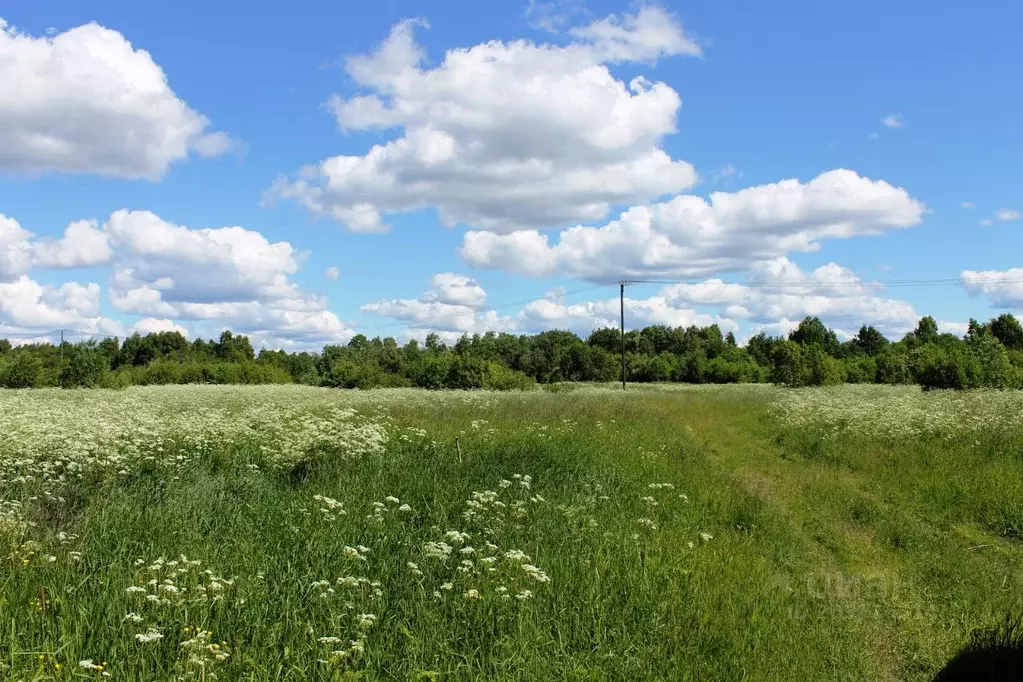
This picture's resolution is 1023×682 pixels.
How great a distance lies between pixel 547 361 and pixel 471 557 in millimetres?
92596

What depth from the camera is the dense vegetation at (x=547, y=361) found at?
43031 mm

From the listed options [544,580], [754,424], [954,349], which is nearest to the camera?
[544,580]

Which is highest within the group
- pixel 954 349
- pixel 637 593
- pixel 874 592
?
pixel 954 349

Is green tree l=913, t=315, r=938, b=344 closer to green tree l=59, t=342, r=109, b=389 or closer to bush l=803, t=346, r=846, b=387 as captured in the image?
bush l=803, t=346, r=846, b=387

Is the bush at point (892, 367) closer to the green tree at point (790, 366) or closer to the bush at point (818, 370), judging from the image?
the bush at point (818, 370)

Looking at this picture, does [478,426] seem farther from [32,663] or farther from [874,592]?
[32,663]

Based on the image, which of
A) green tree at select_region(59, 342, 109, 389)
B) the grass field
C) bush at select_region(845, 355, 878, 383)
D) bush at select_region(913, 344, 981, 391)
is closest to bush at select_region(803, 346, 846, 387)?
bush at select_region(913, 344, 981, 391)

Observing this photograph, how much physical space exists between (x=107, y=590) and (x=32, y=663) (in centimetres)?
93

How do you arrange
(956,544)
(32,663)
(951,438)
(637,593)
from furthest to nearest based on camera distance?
(951,438)
(956,544)
(637,593)
(32,663)

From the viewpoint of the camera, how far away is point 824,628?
6043mm

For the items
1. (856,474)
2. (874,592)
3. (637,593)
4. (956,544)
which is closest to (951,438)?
(856,474)

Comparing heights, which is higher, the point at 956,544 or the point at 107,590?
the point at 107,590

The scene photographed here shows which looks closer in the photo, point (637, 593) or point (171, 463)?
point (637, 593)

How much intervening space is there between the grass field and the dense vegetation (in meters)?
33.7
